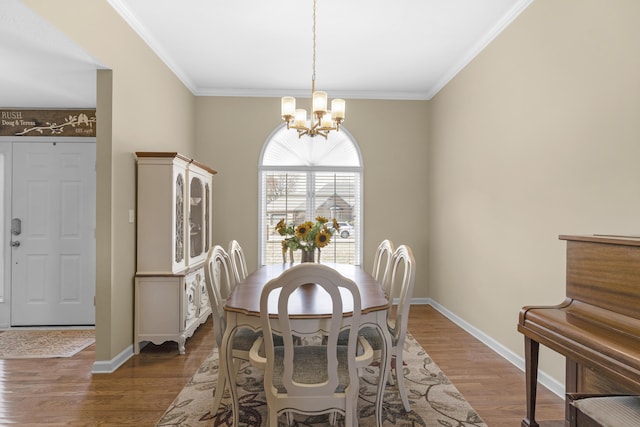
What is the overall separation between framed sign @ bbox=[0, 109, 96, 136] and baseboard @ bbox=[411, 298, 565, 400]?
4.50 meters

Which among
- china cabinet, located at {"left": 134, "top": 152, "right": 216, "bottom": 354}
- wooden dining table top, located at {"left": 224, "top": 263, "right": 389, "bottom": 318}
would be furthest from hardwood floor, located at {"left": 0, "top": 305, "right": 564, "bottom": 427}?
wooden dining table top, located at {"left": 224, "top": 263, "right": 389, "bottom": 318}

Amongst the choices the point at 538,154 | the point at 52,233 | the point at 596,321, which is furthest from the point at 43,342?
the point at 538,154

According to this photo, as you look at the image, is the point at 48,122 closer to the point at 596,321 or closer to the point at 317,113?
the point at 317,113

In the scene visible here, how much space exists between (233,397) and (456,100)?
3.66 m

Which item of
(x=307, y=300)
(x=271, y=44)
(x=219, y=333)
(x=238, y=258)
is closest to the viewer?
(x=307, y=300)

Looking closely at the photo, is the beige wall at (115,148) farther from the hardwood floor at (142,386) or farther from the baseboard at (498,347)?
the baseboard at (498,347)

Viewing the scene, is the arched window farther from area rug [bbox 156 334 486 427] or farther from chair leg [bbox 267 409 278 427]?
chair leg [bbox 267 409 278 427]

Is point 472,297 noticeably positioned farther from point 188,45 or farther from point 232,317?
point 188,45

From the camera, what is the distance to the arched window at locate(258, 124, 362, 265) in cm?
488

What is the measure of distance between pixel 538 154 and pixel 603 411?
1.87 m

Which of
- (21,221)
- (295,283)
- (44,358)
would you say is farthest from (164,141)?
(295,283)

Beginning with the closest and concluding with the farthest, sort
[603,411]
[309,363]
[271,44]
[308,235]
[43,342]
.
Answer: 1. [603,411]
2. [309,363]
3. [308,235]
4. [43,342]
5. [271,44]

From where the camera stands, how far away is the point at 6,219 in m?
3.89

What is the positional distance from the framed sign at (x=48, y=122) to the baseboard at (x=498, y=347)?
450 cm
